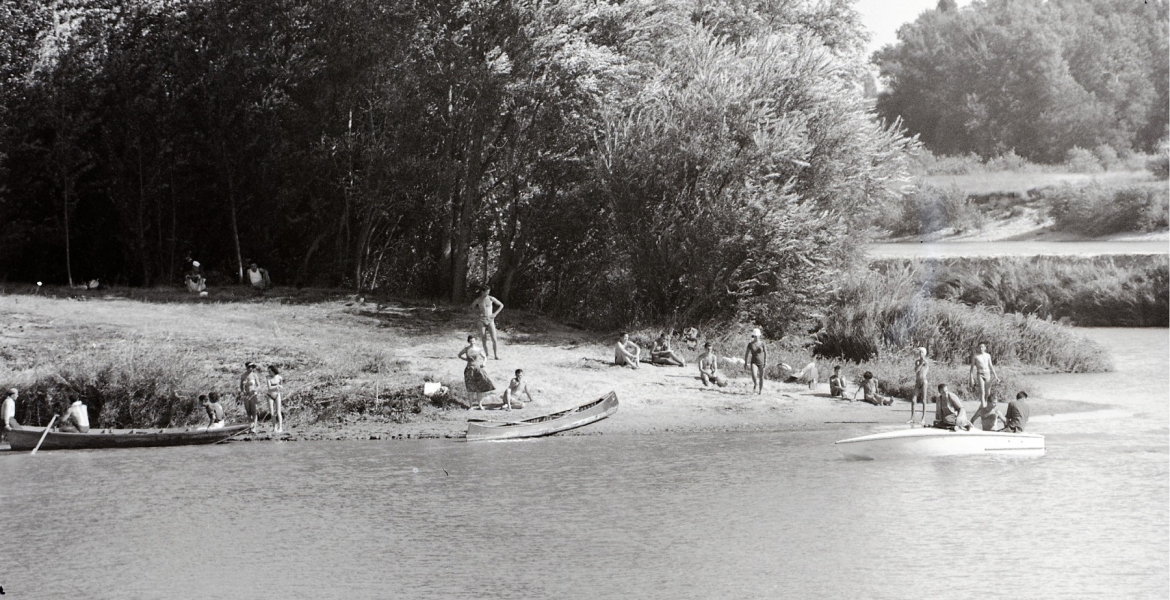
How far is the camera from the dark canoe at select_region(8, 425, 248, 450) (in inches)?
1281

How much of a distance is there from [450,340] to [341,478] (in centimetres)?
1042

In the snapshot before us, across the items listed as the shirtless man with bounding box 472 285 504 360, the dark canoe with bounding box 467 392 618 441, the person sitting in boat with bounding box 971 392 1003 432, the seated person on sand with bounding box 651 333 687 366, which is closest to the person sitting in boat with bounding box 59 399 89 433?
the dark canoe with bounding box 467 392 618 441

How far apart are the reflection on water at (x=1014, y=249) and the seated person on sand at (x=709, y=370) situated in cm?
2586

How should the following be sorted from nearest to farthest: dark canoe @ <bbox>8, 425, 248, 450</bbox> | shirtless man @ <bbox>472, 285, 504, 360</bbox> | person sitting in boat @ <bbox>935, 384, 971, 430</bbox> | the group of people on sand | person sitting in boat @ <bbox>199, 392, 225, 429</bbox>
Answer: person sitting in boat @ <bbox>935, 384, 971, 430</bbox>
dark canoe @ <bbox>8, 425, 248, 450</bbox>
person sitting in boat @ <bbox>199, 392, 225, 429</bbox>
the group of people on sand
shirtless man @ <bbox>472, 285, 504, 360</bbox>

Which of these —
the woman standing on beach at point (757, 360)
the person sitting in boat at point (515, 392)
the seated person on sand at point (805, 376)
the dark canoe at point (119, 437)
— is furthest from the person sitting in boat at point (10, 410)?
the seated person on sand at point (805, 376)

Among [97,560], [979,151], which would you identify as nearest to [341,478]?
[97,560]

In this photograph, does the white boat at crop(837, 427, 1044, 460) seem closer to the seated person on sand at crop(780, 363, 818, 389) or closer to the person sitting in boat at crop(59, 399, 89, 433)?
the seated person on sand at crop(780, 363, 818, 389)

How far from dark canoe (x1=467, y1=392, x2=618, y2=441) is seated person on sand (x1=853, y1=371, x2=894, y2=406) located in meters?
6.90

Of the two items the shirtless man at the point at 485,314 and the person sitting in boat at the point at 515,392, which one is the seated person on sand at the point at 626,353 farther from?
the person sitting in boat at the point at 515,392

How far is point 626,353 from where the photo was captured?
38.7 m

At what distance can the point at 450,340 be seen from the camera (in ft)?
133

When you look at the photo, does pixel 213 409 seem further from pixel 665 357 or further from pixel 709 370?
pixel 709 370

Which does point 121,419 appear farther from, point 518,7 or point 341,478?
point 518,7

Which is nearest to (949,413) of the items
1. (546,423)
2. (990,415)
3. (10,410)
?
(990,415)
